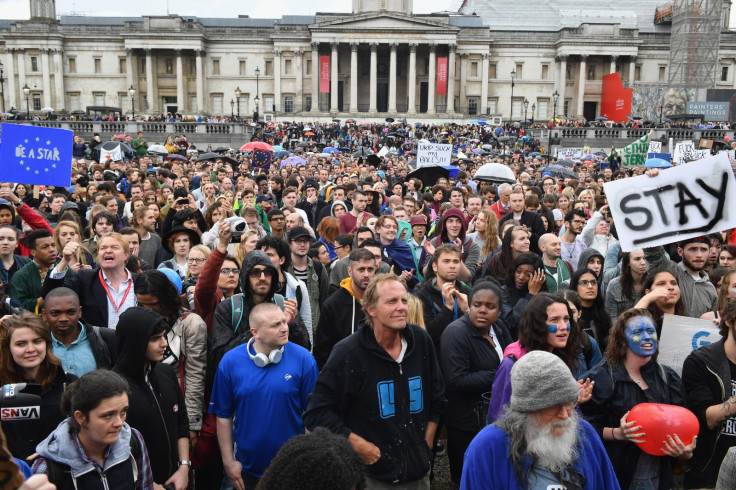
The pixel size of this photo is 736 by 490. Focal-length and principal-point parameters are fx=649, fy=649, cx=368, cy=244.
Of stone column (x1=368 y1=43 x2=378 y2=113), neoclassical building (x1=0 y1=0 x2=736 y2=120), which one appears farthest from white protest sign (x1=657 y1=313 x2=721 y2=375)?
stone column (x1=368 y1=43 x2=378 y2=113)

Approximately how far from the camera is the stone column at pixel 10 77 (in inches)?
2874

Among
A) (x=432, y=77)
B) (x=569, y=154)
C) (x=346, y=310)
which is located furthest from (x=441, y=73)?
(x=346, y=310)

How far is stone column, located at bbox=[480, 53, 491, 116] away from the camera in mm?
72750

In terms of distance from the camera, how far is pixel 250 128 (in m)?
45.7

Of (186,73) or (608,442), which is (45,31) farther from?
(608,442)

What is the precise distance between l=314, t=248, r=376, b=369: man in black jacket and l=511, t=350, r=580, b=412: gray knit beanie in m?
2.60

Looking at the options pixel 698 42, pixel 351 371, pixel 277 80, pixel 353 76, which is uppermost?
pixel 698 42

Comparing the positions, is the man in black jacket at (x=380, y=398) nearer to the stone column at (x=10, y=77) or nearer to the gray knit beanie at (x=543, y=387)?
the gray knit beanie at (x=543, y=387)

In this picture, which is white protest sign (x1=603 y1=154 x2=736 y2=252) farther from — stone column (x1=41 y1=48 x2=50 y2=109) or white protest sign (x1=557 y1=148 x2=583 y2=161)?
stone column (x1=41 y1=48 x2=50 y2=109)

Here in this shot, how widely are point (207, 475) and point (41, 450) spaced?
6.37 ft

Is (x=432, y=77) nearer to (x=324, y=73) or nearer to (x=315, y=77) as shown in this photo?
(x=324, y=73)

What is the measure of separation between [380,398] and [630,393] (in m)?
1.67

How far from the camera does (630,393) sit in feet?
14.0

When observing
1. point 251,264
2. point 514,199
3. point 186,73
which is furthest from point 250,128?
point 251,264
